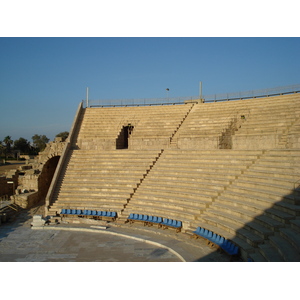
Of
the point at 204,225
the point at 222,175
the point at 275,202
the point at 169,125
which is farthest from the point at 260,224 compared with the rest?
the point at 169,125

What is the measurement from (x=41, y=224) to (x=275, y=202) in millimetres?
10118

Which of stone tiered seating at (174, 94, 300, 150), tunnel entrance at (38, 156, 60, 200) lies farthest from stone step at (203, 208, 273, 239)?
tunnel entrance at (38, 156, 60, 200)

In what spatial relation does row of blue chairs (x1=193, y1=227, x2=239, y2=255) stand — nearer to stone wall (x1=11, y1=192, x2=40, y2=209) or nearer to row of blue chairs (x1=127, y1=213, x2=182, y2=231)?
row of blue chairs (x1=127, y1=213, x2=182, y2=231)

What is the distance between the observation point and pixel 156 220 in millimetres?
13328

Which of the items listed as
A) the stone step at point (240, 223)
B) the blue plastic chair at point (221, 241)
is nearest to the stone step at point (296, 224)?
the stone step at point (240, 223)

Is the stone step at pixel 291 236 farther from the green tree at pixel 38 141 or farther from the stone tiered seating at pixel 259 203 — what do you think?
the green tree at pixel 38 141

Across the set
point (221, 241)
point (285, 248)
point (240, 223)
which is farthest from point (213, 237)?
point (285, 248)

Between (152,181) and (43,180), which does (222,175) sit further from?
(43,180)

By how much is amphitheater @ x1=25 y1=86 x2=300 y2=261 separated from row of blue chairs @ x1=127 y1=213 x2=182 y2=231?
220mm

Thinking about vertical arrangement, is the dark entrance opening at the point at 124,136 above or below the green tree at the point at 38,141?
below

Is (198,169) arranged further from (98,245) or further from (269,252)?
(269,252)

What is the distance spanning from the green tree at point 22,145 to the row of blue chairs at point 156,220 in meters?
56.9

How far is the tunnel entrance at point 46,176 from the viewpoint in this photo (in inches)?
795

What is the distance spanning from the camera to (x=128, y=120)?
75.3ft
